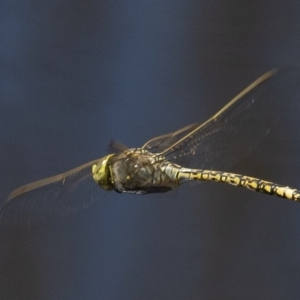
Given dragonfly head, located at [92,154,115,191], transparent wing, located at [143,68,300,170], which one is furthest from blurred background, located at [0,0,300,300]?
dragonfly head, located at [92,154,115,191]

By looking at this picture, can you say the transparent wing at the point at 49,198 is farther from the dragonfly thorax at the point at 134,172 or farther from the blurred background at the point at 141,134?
the blurred background at the point at 141,134

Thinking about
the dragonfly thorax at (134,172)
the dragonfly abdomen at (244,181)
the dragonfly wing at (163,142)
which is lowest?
the dragonfly abdomen at (244,181)

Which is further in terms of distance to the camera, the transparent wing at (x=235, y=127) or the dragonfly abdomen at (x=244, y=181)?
the transparent wing at (x=235, y=127)

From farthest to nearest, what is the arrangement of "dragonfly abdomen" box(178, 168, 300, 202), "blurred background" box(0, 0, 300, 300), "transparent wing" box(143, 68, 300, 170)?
"blurred background" box(0, 0, 300, 300) < "transparent wing" box(143, 68, 300, 170) < "dragonfly abdomen" box(178, 168, 300, 202)

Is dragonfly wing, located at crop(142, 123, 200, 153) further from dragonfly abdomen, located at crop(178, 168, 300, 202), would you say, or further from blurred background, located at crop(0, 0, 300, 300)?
blurred background, located at crop(0, 0, 300, 300)

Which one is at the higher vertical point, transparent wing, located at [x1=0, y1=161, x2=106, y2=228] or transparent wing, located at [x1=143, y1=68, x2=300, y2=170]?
transparent wing, located at [x1=143, y1=68, x2=300, y2=170]

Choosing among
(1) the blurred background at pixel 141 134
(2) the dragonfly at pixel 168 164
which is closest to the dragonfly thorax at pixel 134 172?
(2) the dragonfly at pixel 168 164

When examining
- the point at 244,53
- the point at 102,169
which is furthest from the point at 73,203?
the point at 244,53

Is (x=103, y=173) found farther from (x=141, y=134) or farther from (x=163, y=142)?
(x=141, y=134)

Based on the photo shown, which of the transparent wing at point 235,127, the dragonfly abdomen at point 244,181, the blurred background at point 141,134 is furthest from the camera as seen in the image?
the blurred background at point 141,134
